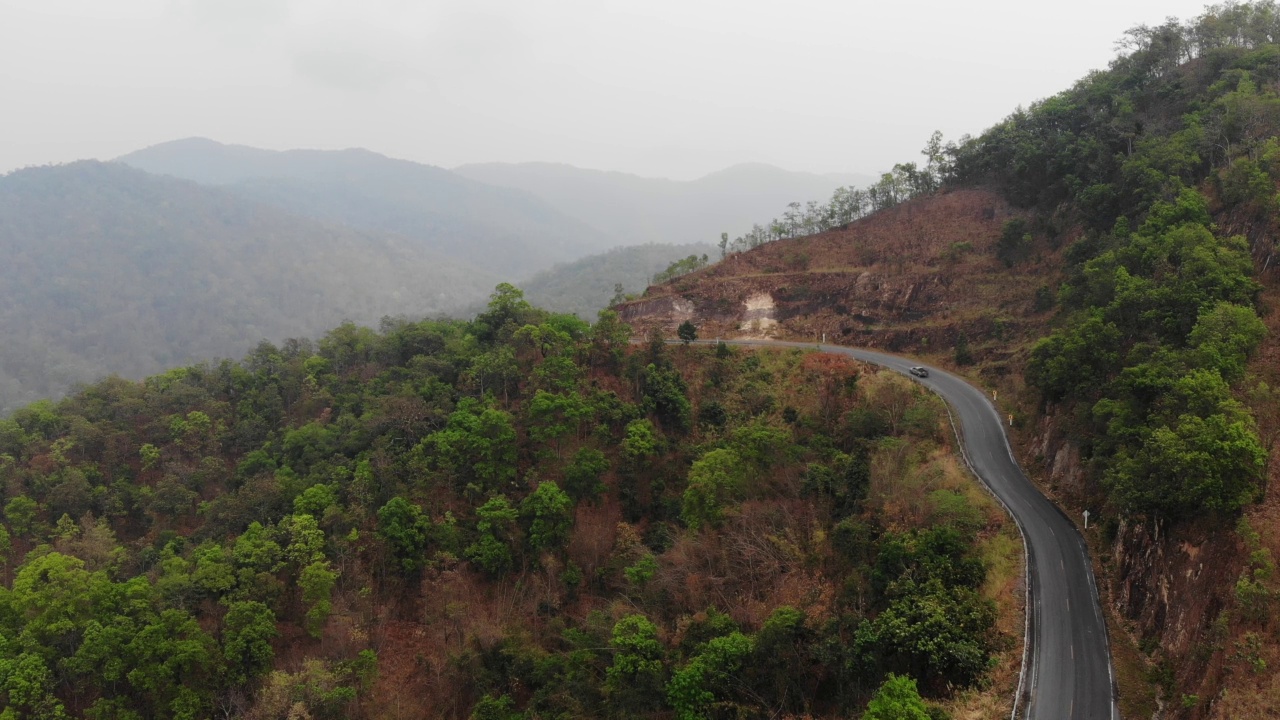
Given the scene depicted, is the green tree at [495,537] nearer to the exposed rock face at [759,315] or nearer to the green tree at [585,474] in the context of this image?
the green tree at [585,474]

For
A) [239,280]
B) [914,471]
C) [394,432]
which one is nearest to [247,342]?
[239,280]

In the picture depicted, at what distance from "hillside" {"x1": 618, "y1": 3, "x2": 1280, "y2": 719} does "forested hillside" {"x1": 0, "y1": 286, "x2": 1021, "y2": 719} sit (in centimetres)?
471

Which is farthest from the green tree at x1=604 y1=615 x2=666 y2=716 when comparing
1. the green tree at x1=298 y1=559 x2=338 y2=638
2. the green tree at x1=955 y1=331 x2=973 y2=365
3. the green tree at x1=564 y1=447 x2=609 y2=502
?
the green tree at x1=955 y1=331 x2=973 y2=365

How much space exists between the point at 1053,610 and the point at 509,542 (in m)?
26.4

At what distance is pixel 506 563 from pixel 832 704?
2020 centimetres

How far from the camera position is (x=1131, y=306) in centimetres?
3012

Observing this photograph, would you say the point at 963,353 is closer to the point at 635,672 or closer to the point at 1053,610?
the point at 1053,610

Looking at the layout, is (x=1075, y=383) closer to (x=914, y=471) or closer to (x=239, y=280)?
(x=914, y=471)

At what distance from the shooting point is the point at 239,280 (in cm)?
19300

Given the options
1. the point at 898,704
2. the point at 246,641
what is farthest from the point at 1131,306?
the point at 246,641

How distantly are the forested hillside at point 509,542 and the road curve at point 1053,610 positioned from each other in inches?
35.1

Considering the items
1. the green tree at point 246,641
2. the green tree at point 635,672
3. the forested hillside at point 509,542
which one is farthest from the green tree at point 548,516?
the green tree at point 246,641

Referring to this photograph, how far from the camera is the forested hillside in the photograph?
75.3 ft

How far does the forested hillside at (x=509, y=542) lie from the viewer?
23.0 m
